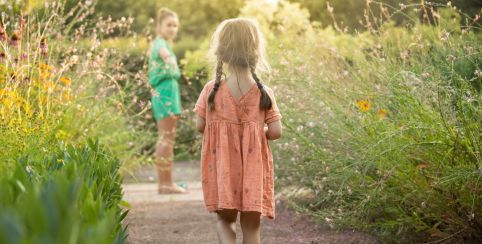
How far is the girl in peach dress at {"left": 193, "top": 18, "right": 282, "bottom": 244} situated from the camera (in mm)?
4254

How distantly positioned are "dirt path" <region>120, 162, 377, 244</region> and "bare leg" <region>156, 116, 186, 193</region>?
0.20 meters

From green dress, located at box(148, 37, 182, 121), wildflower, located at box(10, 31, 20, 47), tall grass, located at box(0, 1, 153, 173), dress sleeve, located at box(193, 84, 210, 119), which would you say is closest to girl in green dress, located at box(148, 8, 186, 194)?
green dress, located at box(148, 37, 182, 121)

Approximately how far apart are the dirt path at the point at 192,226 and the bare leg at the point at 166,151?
0.20 metres

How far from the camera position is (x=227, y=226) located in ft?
14.3

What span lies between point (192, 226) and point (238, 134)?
203cm

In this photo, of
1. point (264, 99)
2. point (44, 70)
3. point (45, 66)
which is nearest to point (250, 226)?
point (264, 99)

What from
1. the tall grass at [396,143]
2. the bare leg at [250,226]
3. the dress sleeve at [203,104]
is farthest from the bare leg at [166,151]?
the bare leg at [250,226]

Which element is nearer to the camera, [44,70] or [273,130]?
[273,130]

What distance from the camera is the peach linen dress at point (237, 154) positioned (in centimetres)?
424

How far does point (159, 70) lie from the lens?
840 centimetres

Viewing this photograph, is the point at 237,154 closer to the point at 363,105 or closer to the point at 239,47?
the point at 239,47

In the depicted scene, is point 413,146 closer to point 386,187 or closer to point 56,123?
point 386,187

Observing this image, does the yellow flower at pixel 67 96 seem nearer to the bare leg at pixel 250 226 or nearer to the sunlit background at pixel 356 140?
the sunlit background at pixel 356 140

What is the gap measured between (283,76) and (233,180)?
7.17 feet
